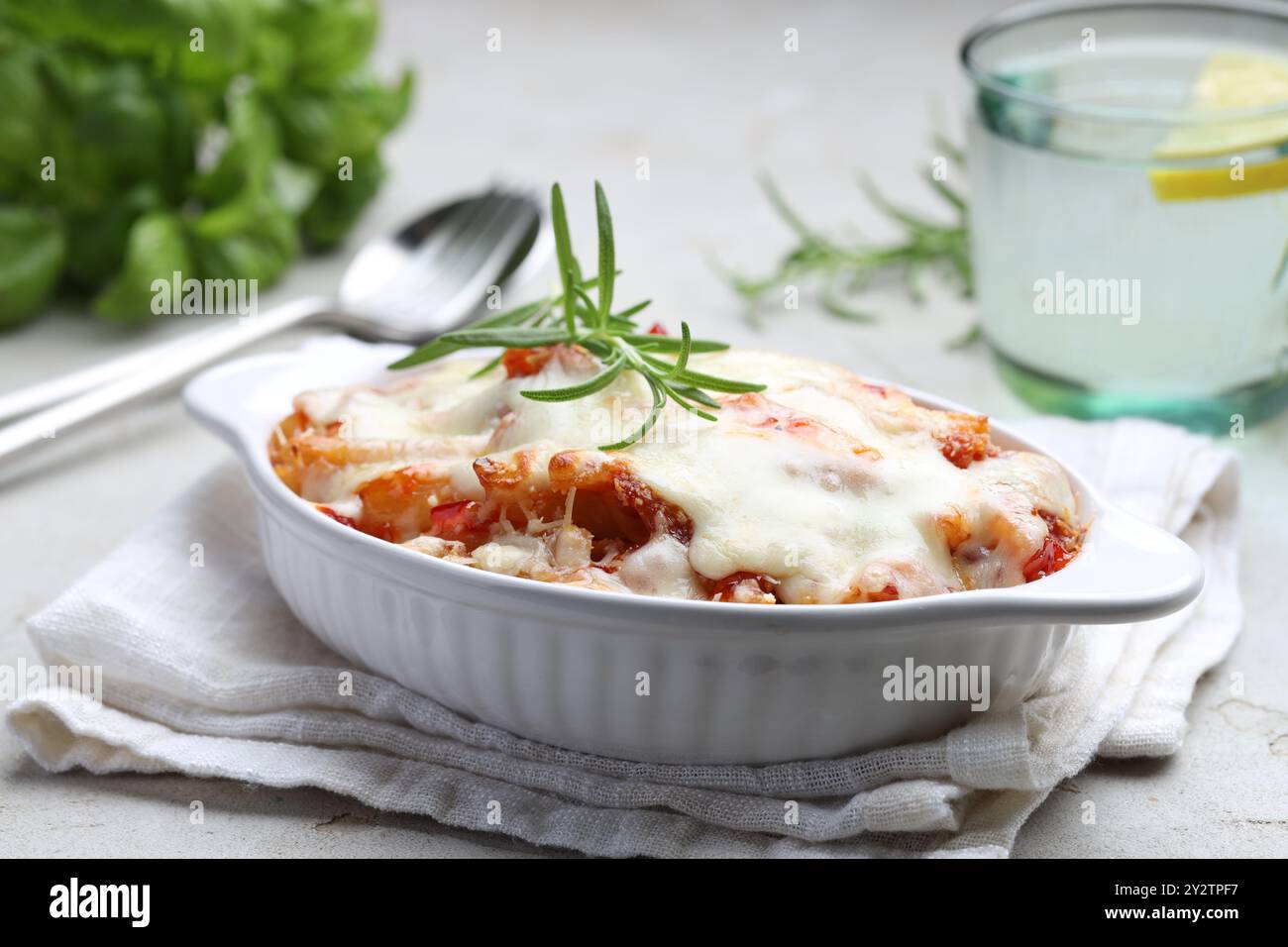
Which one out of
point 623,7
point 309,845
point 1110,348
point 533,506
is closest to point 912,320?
point 1110,348

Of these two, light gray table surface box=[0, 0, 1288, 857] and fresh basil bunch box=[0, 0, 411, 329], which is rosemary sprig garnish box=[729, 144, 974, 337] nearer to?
light gray table surface box=[0, 0, 1288, 857]

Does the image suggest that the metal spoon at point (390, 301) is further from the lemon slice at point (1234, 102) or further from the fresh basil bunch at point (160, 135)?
the lemon slice at point (1234, 102)

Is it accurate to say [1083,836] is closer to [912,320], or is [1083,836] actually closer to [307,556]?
[307,556]

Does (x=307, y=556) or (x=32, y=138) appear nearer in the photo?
(x=307, y=556)

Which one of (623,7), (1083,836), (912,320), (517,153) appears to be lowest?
(1083,836)

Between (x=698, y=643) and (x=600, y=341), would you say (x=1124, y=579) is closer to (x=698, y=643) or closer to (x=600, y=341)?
(x=698, y=643)

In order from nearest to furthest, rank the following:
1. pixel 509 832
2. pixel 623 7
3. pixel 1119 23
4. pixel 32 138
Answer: pixel 509 832 → pixel 1119 23 → pixel 32 138 → pixel 623 7

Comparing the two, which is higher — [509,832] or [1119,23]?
[1119,23]

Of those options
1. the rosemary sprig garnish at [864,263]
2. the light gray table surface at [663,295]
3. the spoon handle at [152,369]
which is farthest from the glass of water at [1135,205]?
the spoon handle at [152,369]
